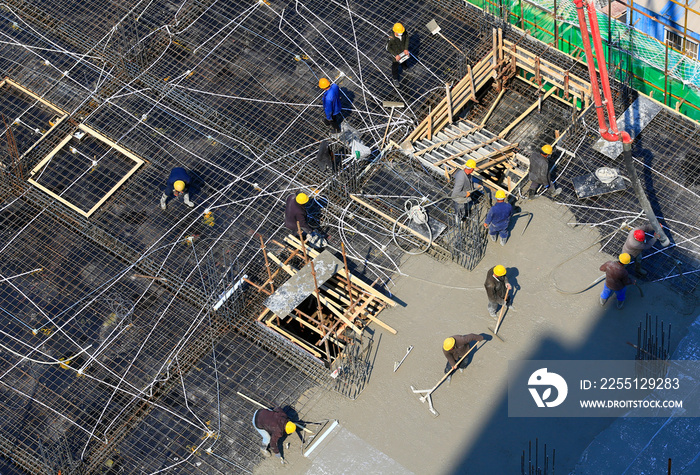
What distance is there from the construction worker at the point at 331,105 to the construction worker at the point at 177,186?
179 inches

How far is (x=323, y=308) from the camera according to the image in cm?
3316

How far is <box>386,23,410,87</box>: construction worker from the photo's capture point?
116ft

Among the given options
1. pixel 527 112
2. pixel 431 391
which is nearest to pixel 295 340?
pixel 431 391

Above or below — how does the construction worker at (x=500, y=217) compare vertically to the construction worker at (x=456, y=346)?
above

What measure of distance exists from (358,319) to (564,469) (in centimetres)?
680

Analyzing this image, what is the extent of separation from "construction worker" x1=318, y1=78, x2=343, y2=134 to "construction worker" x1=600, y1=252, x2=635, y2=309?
9230 millimetres

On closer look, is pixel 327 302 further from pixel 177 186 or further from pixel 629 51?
pixel 629 51

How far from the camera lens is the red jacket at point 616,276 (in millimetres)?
30422

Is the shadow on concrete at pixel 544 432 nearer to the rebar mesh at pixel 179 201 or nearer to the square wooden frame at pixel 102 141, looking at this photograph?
the rebar mesh at pixel 179 201

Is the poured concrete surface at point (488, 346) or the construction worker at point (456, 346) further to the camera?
the construction worker at point (456, 346)

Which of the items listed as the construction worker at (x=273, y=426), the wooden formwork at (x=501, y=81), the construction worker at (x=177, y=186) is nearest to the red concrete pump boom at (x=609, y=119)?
the wooden formwork at (x=501, y=81)

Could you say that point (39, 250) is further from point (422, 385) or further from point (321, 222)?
point (422, 385)

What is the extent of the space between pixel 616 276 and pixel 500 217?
142 inches

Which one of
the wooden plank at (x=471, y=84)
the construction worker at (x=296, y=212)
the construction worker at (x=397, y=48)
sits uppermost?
the wooden plank at (x=471, y=84)
